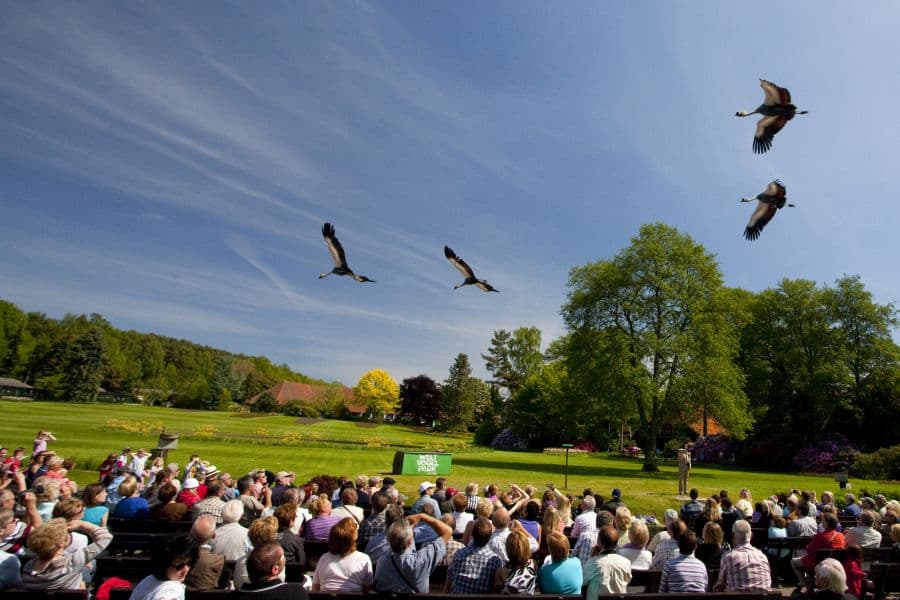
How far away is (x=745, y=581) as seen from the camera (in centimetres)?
583

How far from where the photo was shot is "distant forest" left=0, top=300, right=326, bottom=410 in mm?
88125

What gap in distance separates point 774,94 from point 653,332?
23.8 metres

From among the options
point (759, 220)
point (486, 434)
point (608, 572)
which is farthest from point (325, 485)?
point (486, 434)

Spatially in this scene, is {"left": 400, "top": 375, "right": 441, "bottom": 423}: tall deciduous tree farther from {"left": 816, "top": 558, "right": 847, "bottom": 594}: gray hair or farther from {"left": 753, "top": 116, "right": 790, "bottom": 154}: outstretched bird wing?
{"left": 816, "top": 558, "right": 847, "bottom": 594}: gray hair

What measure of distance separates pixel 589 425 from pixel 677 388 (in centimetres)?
1965

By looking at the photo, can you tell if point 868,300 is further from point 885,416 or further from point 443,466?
point 443,466

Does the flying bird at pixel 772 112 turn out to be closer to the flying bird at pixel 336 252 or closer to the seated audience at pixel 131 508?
the flying bird at pixel 336 252

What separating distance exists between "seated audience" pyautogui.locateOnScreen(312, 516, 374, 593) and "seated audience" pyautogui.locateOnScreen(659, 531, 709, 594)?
3.07 meters

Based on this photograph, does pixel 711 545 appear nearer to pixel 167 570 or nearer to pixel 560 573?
pixel 560 573

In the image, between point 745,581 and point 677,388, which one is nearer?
point 745,581

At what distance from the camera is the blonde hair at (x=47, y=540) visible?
461 cm

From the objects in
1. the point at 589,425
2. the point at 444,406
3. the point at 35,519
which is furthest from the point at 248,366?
the point at 35,519

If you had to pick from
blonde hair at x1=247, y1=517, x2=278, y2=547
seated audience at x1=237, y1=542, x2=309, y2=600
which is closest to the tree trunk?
blonde hair at x1=247, y1=517, x2=278, y2=547

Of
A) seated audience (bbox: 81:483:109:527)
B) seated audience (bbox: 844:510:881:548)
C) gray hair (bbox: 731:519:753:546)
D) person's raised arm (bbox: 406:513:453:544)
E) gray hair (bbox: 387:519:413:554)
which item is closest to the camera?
gray hair (bbox: 387:519:413:554)
